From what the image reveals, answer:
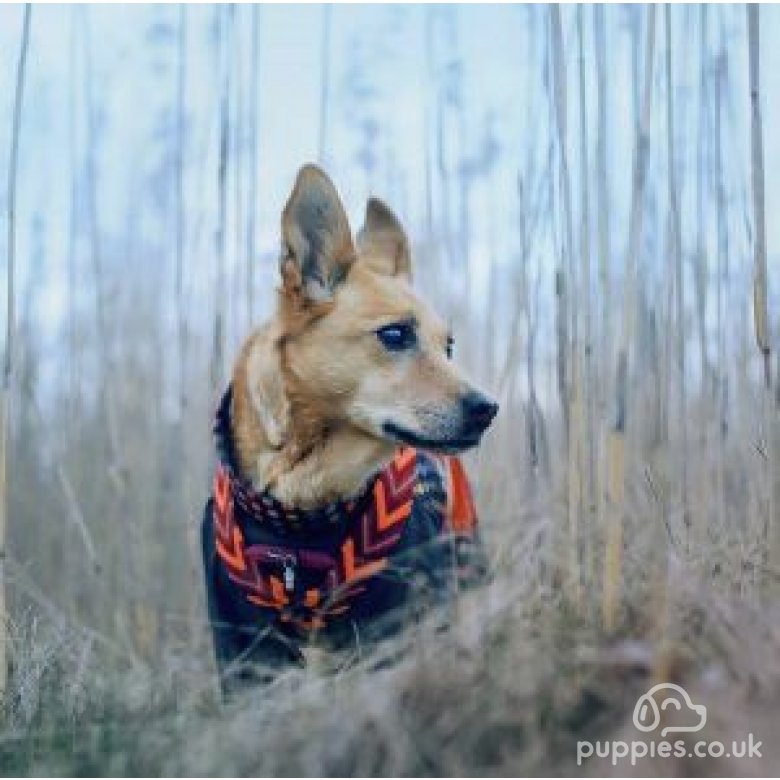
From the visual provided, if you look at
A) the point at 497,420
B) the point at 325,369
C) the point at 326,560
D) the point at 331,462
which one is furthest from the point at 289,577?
the point at 497,420

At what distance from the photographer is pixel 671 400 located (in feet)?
7.88

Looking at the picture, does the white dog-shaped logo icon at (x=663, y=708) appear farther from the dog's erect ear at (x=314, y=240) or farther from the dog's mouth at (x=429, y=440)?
the dog's erect ear at (x=314, y=240)

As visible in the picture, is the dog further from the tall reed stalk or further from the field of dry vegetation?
the tall reed stalk

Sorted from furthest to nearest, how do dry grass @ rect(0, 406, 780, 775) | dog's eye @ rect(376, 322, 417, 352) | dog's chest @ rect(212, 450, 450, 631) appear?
dog's eye @ rect(376, 322, 417, 352) → dog's chest @ rect(212, 450, 450, 631) → dry grass @ rect(0, 406, 780, 775)

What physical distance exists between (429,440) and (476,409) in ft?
0.33

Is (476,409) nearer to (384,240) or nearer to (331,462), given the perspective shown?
(331,462)

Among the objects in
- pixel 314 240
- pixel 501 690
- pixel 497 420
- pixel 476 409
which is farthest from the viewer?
pixel 497 420

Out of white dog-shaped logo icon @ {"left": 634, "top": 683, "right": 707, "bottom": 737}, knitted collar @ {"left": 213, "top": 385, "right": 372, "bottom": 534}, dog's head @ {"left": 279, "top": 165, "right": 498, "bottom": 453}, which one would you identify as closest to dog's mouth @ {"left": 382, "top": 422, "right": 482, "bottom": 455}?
dog's head @ {"left": 279, "top": 165, "right": 498, "bottom": 453}

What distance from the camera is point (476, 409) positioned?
2.33 meters

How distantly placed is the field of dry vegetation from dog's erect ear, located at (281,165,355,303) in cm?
21

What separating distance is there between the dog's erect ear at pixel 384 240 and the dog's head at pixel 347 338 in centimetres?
7

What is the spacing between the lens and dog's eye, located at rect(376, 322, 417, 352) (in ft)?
8.00

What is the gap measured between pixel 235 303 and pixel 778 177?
1085 millimetres

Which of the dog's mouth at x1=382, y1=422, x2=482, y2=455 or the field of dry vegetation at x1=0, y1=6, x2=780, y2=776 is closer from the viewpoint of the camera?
the field of dry vegetation at x1=0, y1=6, x2=780, y2=776
